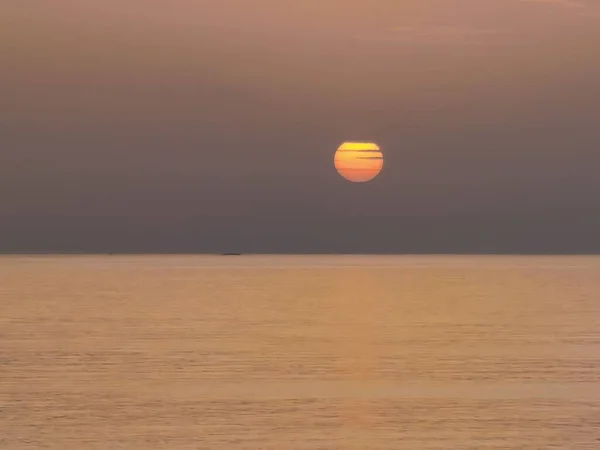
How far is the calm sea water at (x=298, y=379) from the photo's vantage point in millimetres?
3203

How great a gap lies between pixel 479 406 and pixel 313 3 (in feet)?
37.0

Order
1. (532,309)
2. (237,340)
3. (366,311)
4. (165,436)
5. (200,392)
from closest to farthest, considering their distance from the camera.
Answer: (165,436) < (200,392) < (237,340) < (366,311) < (532,309)

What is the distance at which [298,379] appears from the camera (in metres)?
4.31

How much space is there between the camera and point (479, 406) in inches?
145

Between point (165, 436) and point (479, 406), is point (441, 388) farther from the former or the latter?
point (165, 436)

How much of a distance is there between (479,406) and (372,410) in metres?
0.49

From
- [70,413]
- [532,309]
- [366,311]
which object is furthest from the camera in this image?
[532,309]

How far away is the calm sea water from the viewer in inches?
126

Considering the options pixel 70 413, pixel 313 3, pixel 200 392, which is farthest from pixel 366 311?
pixel 313 3

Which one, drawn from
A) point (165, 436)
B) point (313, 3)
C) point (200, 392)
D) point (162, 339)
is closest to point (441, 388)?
point (200, 392)

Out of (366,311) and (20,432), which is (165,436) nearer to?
(20,432)

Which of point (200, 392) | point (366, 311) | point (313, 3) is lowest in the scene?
point (200, 392)

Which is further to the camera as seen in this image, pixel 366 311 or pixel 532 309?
pixel 532 309

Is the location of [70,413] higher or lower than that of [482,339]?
lower
